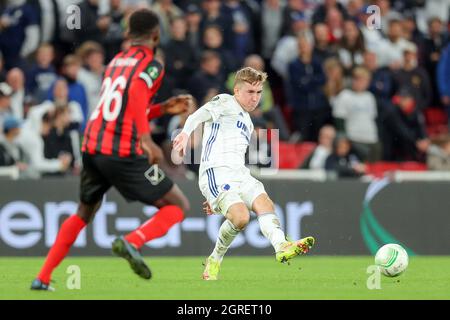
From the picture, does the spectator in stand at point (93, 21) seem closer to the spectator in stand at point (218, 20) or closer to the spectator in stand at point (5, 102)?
the spectator in stand at point (218, 20)

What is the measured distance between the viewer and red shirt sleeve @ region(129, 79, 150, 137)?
9977 millimetres

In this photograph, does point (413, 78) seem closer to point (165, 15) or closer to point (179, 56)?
point (179, 56)

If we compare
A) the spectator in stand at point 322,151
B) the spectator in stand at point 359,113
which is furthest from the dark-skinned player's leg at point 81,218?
the spectator in stand at point 359,113

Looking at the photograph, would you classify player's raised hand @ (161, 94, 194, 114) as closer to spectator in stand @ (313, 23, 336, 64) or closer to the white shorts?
the white shorts

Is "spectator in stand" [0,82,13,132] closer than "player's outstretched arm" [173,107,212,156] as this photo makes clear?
No

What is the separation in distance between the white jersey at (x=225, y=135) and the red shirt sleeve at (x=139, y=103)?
3.80 ft

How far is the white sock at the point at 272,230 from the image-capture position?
10336 mm

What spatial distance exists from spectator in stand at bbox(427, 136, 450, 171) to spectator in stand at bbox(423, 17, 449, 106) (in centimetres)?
179

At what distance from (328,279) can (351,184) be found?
17.0ft

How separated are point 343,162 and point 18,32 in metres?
5.55

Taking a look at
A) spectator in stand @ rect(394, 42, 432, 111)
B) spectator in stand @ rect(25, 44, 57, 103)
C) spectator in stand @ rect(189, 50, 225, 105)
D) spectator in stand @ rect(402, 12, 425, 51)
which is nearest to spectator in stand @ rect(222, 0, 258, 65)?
spectator in stand @ rect(189, 50, 225, 105)

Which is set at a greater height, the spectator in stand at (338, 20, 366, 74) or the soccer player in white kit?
the spectator in stand at (338, 20, 366, 74)
